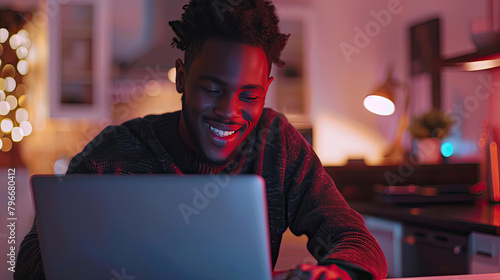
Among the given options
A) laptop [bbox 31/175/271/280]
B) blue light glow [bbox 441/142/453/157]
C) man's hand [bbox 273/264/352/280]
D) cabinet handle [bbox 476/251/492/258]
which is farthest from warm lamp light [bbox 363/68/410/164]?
laptop [bbox 31/175/271/280]

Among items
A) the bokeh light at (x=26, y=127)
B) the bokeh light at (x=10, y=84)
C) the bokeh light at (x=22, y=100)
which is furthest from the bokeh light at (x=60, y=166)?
the bokeh light at (x=10, y=84)

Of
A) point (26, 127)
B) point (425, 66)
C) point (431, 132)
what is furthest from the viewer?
point (26, 127)

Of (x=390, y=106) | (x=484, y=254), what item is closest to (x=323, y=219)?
(x=484, y=254)

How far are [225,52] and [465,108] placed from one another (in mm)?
2145

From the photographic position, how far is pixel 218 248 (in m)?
0.75

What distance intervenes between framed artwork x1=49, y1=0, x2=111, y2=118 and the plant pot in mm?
2036

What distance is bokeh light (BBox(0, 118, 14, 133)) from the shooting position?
11.0 ft

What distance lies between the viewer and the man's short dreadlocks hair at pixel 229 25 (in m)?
1.38

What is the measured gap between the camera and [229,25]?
1.37m

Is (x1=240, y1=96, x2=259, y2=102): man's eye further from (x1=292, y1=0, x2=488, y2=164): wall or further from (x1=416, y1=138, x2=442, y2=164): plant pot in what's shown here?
(x1=292, y1=0, x2=488, y2=164): wall

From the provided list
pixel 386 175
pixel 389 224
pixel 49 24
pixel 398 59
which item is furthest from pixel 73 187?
pixel 398 59

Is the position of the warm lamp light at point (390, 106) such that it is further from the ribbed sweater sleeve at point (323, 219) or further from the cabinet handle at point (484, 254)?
the ribbed sweater sleeve at point (323, 219)

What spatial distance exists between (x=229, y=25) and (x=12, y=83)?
100 inches

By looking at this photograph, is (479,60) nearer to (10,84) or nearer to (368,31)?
(368,31)
